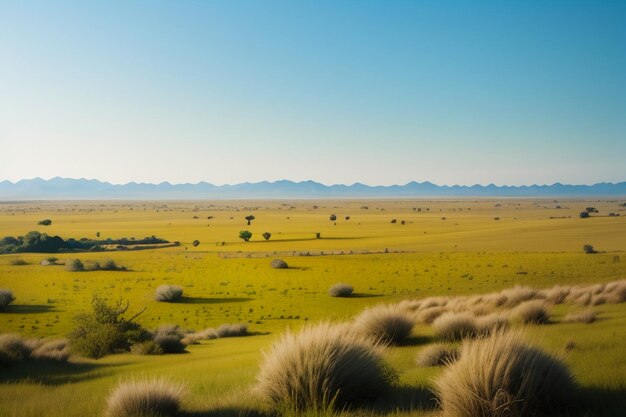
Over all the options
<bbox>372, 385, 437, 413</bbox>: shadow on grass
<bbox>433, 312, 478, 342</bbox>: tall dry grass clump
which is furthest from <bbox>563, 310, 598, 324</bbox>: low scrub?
<bbox>372, 385, 437, 413</bbox>: shadow on grass

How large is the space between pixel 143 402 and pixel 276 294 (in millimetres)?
23432

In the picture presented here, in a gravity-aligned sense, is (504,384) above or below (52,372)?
above

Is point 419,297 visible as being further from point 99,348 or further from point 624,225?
point 624,225

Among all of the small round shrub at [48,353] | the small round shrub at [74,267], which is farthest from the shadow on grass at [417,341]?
the small round shrub at [74,267]

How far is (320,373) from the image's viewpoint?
5.80 metres

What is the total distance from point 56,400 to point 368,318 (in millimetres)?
6017

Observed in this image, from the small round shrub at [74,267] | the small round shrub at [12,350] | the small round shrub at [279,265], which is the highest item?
the small round shrub at [12,350]

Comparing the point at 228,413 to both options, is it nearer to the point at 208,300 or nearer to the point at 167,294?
the point at 167,294

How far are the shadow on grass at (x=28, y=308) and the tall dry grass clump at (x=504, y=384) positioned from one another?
Result: 2340 cm

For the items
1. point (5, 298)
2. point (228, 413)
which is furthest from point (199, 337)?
point (5, 298)

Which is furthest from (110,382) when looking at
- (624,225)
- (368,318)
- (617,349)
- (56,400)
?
(624,225)

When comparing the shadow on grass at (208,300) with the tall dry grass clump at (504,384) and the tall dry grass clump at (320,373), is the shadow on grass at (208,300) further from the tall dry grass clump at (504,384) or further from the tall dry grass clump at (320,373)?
the tall dry grass clump at (504,384)

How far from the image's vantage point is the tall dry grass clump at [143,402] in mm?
5590

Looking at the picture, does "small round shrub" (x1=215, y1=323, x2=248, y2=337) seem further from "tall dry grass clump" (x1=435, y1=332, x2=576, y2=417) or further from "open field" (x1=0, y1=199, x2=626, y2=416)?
"tall dry grass clump" (x1=435, y1=332, x2=576, y2=417)
